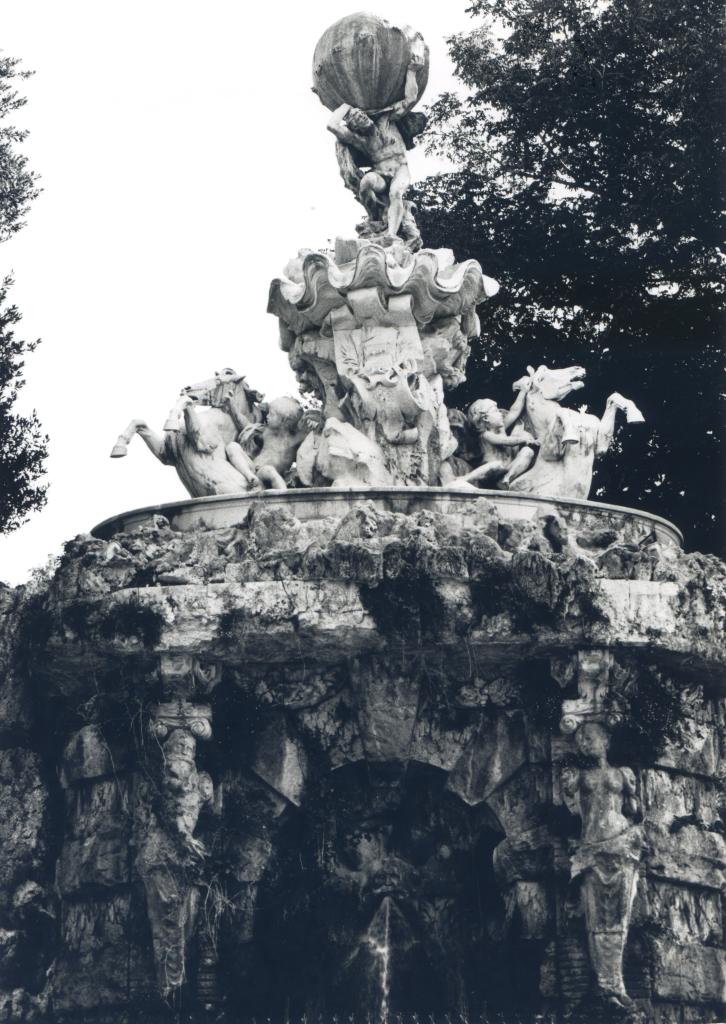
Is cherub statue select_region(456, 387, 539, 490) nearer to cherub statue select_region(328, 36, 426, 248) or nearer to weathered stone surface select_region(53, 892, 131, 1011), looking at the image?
cherub statue select_region(328, 36, 426, 248)

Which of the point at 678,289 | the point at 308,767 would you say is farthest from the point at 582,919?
the point at 678,289

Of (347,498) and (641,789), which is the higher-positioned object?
(347,498)

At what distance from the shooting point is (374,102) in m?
25.6

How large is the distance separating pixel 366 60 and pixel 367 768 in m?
8.33

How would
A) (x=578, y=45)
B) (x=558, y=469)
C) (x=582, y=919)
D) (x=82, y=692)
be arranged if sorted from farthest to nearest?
1. (x=578, y=45)
2. (x=558, y=469)
3. (x=82, y=692)
4. (x=582, y=919)

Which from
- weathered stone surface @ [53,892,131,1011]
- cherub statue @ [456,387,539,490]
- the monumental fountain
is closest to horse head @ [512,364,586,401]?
cherub statue @ [456,387,539,490]

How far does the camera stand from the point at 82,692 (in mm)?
22047

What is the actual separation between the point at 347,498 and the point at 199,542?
4.89ft

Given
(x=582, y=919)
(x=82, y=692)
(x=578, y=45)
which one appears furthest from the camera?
(x=578, y=45)

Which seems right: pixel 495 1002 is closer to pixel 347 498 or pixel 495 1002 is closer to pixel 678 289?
pixel 347 498

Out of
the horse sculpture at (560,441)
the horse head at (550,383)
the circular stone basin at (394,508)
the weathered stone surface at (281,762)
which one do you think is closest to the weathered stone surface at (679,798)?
the circular stone basin at (394,508)

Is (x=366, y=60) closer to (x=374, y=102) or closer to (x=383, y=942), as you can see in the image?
(x=374, y=102)

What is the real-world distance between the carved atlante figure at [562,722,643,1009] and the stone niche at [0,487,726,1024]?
28 millimetres

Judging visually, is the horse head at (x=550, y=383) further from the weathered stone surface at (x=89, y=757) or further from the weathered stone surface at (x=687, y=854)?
the weathered stone surface at (x=89, y=757)
